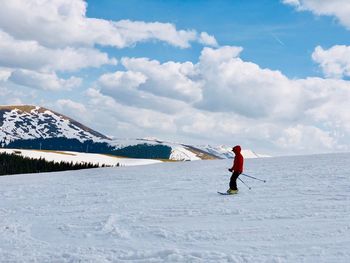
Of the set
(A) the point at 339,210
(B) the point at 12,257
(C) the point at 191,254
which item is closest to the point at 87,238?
(B) the point at 12,257

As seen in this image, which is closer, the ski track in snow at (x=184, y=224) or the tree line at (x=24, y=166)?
the ski track in snow at (x=184, y=224)

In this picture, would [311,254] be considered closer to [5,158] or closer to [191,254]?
[191,254]

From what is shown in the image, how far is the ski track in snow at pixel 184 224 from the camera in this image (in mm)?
10922

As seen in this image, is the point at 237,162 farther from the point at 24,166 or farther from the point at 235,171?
the point at 24,166

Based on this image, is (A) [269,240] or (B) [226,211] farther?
(B) [226,211]

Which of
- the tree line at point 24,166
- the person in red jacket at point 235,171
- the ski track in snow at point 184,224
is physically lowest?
the tree line at point 24,166

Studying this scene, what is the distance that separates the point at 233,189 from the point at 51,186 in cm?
1320

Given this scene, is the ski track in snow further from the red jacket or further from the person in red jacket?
the red jacket

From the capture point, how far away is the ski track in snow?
10.9 m

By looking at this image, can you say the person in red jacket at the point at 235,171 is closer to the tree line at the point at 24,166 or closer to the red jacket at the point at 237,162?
the red jacket at the point at 237,162

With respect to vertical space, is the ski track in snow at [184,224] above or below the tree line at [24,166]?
above

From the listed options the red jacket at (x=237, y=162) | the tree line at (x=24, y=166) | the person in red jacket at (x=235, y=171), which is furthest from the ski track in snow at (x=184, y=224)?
the tree line at (x=24, y=166)

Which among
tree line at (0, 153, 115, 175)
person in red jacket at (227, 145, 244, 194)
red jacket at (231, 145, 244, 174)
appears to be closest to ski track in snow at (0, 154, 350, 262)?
person in red jacket at (227, 145, 244, 194)

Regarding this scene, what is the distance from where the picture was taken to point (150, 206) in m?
18.6
